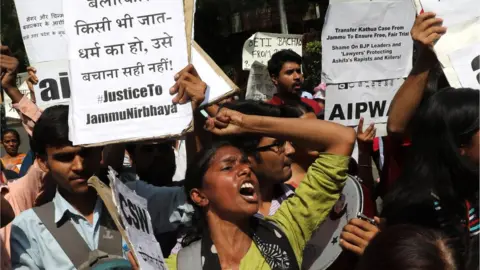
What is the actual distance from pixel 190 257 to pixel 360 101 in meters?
2.07

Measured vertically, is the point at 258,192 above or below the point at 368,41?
below

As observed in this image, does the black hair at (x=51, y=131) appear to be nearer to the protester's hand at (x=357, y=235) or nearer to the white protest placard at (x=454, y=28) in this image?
the protester's hand at (x=357, y=235)

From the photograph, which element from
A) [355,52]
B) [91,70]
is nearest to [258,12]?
[355,52]

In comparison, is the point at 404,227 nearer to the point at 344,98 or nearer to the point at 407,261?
the point at 407,261

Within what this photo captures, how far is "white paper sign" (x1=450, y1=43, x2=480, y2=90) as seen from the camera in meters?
2.84

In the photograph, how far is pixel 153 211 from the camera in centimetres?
333

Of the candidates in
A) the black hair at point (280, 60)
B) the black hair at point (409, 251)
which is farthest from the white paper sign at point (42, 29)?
the black hair at point (409, 251)

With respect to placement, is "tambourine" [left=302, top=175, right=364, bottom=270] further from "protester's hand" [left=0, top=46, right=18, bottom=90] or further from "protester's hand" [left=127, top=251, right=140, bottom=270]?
"protester's hand" [left=0, top=46, right=18, bottom=90]

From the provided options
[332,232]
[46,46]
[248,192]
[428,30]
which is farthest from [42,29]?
[428,30]

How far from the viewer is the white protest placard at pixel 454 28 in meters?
2.87

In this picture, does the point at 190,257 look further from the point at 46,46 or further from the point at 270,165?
the point at 46,46

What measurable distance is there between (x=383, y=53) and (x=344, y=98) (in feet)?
1.19

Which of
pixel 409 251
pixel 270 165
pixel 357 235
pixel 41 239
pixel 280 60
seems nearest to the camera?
pixel 409 251

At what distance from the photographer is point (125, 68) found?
293 centimetres
